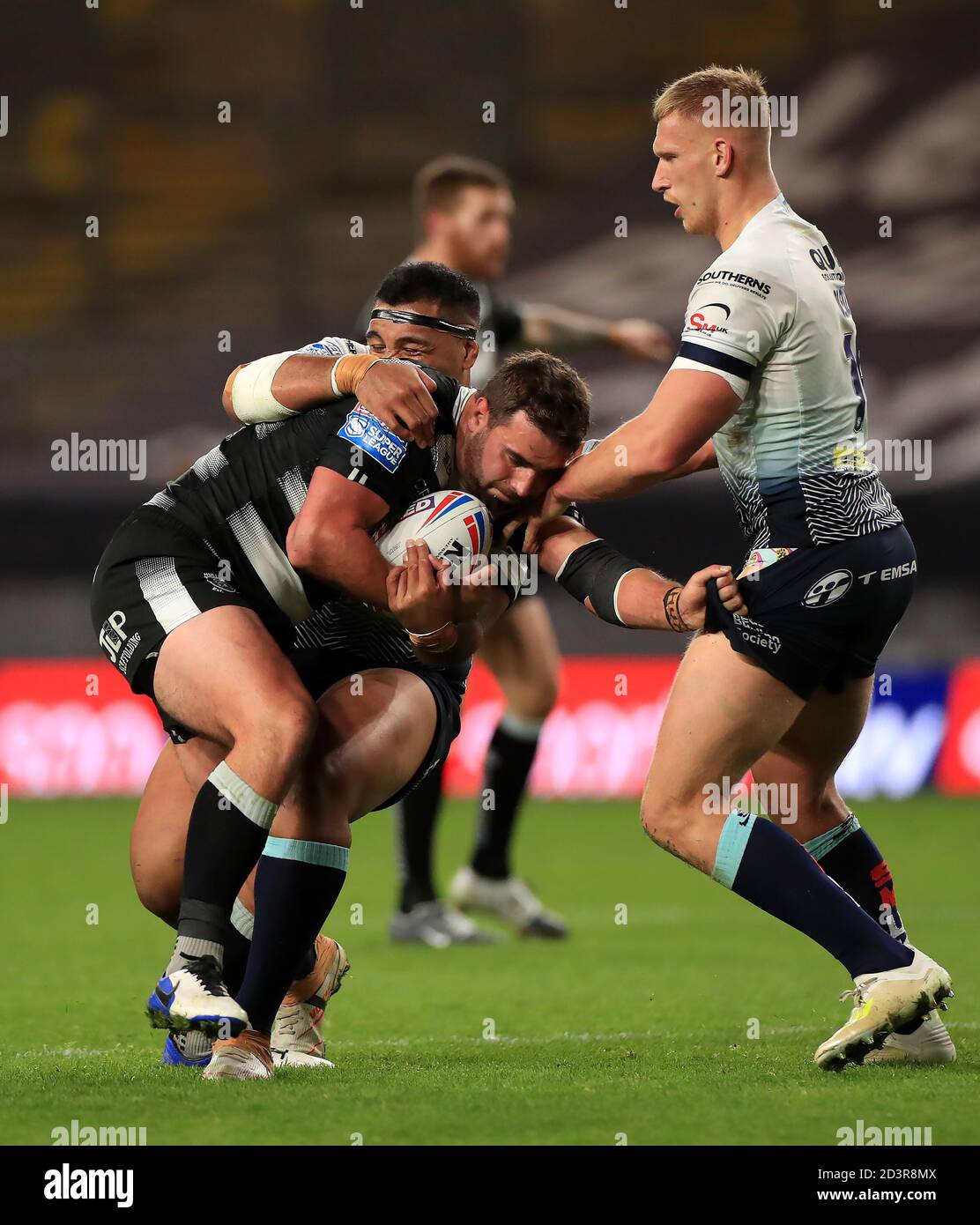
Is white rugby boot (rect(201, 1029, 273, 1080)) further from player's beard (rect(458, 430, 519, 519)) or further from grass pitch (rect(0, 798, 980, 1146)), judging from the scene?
player's beard (rect(458, 430, 519, 519))

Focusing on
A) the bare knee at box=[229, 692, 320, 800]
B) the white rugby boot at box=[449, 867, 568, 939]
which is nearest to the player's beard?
the bare knee at box=[229, 692, 320, 800]

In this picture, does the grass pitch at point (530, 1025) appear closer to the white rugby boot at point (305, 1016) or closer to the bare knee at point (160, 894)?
the white rugby boot at point (305, 1016)

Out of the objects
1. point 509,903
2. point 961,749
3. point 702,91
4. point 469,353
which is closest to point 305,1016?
point 469,353

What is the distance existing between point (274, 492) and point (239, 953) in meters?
1.14

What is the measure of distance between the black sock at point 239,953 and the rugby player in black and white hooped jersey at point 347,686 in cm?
2

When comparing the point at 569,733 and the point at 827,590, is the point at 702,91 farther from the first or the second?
the point at 569,733

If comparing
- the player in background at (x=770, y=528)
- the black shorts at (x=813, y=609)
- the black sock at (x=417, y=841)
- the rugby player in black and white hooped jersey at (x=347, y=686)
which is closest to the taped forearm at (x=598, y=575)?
the rugby player in black and white hooped jersey at (x=347, y=686)

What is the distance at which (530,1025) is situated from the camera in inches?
203

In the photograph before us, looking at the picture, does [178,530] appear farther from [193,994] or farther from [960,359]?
[960,359]

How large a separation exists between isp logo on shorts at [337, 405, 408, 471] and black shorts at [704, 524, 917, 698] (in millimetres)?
817

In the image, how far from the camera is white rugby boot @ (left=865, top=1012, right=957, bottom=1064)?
4297mm

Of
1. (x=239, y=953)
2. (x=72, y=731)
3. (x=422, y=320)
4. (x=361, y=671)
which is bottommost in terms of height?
(x=239, y=953)
